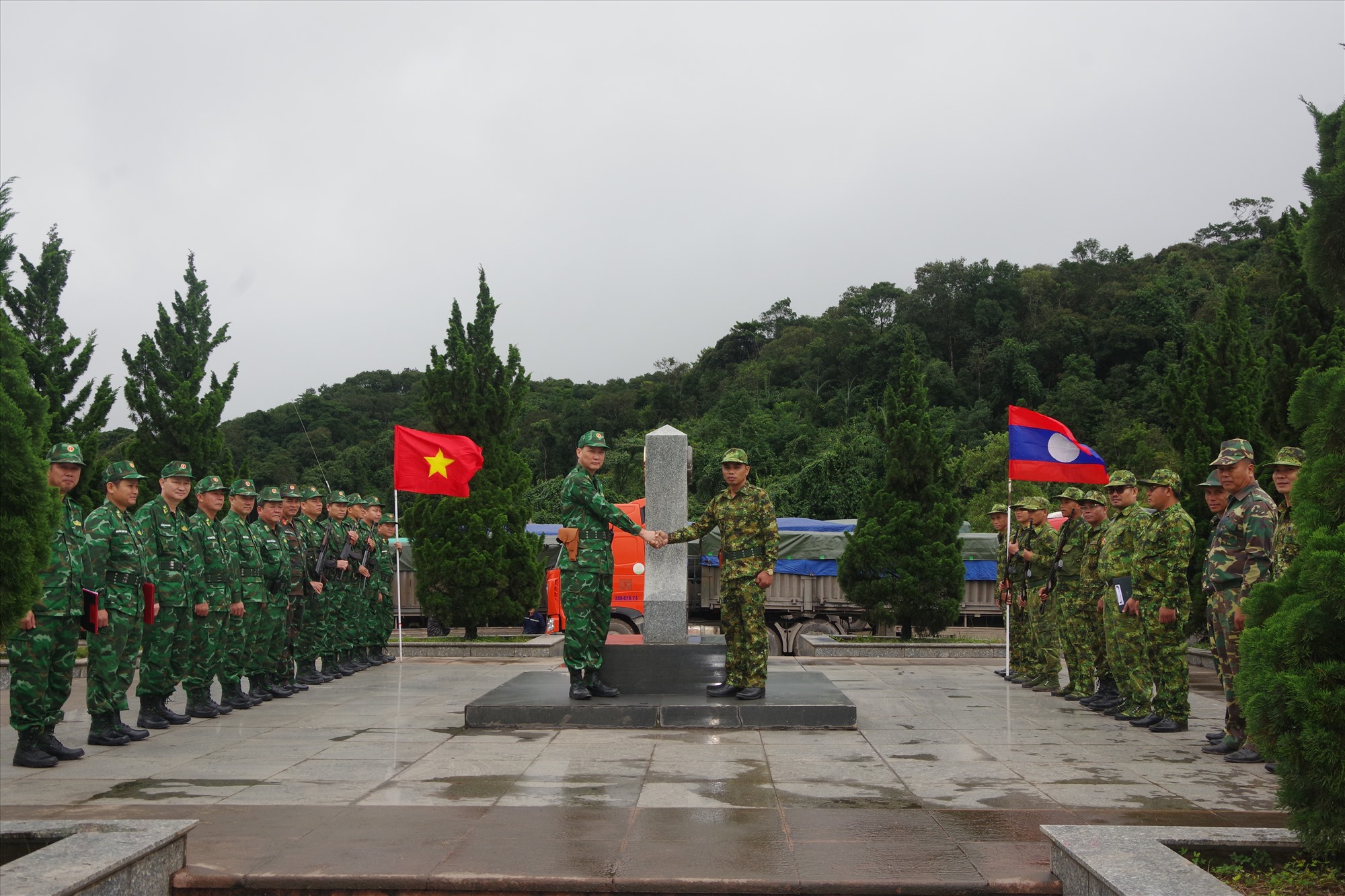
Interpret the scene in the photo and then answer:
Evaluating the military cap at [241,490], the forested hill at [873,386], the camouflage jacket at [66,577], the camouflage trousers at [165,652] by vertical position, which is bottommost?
the camouflage trousers at [165,652]

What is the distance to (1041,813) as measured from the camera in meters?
4.96

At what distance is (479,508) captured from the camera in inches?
619

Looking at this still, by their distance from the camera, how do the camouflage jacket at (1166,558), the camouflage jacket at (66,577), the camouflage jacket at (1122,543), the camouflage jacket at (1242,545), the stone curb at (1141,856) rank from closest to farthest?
1. the stone curb at (1141,856)
2. the camouflage jacket at (66,577)
3. the camouflage jacket at (1242,545)
4. the camouflage jacket at (1166,558)
5. the camouflage jacket at (1122,543)

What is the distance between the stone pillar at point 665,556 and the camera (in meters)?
8.40

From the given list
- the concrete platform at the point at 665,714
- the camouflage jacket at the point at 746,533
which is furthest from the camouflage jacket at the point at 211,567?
the camouflage jacket at the point at 746,533

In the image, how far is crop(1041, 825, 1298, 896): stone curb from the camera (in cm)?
321

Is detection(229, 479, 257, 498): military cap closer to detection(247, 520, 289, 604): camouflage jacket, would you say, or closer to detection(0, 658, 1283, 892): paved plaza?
detection(247, 520, 289, 604): camouflage jacket

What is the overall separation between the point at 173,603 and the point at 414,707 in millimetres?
2222

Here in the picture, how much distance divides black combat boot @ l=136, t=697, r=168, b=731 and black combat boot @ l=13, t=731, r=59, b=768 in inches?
54.8

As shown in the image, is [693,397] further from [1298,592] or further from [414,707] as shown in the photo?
[1298,592]

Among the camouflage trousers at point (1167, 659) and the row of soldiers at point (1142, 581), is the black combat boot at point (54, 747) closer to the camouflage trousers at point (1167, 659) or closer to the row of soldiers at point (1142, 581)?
the row of soldiers at point (1142, 581)

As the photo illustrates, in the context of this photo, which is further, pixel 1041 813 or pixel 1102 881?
pixel 1041 813

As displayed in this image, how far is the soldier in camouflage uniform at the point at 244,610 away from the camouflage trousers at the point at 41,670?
2.13 meters

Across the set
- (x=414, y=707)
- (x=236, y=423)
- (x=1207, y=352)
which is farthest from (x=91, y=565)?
(x=236, y=423)
